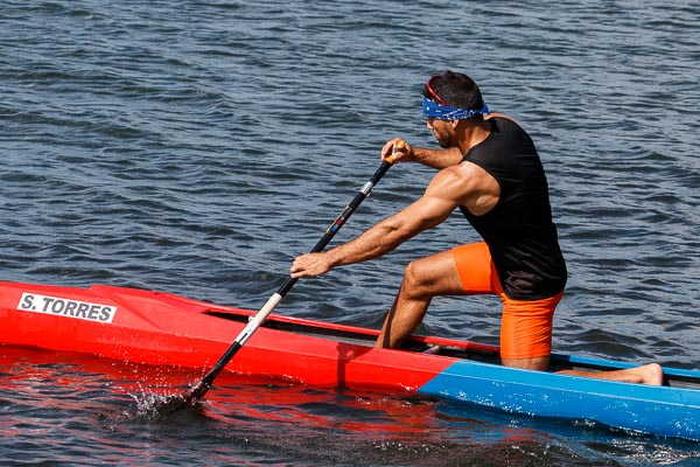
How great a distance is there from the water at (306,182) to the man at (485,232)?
583mm

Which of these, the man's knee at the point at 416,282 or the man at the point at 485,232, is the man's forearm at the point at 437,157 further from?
the man's knee at the point at 416,282

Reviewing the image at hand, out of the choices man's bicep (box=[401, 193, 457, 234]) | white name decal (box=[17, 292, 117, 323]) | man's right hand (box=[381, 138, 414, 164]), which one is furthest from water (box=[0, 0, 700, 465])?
man's right hand (box=[381, 138, 414, 164])

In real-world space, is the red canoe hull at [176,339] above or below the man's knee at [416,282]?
below

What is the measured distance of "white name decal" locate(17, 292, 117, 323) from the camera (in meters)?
10.8

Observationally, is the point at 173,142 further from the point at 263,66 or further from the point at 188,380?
the point at 188,380

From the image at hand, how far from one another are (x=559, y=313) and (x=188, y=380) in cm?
321

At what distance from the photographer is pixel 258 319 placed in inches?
390

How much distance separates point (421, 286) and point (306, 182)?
554cm

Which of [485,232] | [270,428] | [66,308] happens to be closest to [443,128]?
[485,232]

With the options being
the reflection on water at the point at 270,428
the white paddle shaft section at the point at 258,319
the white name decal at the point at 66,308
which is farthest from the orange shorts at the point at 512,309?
the white name decal at the point at 66,308

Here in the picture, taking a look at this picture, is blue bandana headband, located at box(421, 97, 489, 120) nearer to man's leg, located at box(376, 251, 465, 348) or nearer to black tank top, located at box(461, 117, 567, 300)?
black tank top, located at box(461, 117, 567, 300)

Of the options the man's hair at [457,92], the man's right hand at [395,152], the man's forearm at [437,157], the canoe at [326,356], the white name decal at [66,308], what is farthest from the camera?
the white name decal at [66,308]

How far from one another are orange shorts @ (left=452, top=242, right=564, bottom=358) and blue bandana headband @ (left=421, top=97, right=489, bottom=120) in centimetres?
91

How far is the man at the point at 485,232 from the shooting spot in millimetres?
9250
